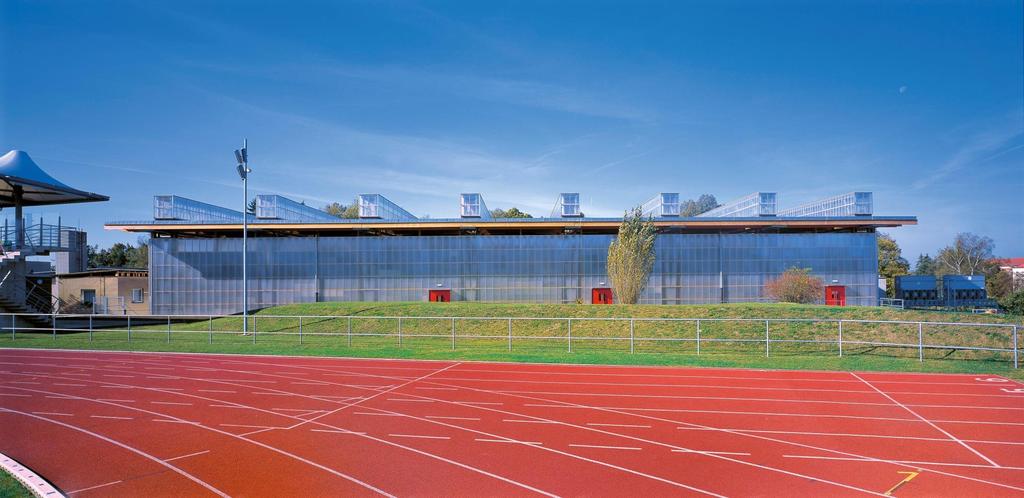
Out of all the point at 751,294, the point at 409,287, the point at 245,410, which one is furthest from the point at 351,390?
the point at 751,294

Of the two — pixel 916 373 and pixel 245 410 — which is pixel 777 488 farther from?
pixel 916 373

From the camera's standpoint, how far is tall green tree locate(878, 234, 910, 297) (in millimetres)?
61062

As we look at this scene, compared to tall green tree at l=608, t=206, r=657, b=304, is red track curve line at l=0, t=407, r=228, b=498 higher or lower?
lower

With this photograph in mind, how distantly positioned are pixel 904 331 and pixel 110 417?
79.6ft

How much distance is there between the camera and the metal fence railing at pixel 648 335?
19.0 m

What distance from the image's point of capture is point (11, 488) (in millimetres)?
6188

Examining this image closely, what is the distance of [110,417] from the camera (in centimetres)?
991

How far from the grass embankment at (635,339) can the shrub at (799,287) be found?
6.22m

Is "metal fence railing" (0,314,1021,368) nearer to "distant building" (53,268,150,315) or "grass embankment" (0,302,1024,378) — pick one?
"grass embankment" (0,302,1024,378)

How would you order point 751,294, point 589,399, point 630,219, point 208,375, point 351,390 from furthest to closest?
1. point 751,294
2. point 630,219
3. point 208,375
4. point 351,390
5. point 589,399

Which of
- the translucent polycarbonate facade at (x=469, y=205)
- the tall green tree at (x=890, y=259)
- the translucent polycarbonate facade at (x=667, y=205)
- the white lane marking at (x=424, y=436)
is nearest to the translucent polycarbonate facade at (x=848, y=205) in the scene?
the translucent polycarbonate facade at (x=667, y=205)

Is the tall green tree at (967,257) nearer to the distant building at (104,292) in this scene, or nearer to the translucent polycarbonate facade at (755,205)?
the translucent polycarbonate facade at (755,205)

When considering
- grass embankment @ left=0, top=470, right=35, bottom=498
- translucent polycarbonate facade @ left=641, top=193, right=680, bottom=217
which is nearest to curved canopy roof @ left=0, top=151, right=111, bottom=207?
grass embankment @ left=0, top=470, right=35, bottom=498

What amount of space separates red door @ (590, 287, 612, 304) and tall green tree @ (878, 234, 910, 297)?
40.8m
